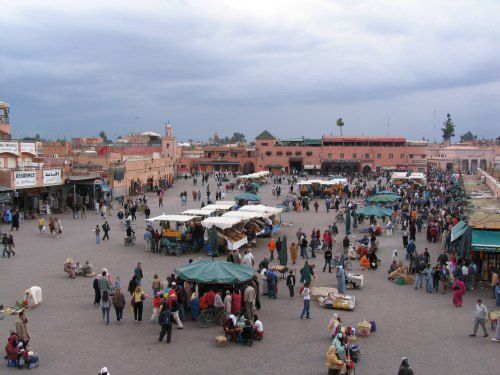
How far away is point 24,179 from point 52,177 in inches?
104

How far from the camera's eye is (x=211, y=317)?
13039mm

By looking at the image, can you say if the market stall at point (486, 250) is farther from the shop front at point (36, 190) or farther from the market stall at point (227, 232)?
the shop front at point (36, 190)

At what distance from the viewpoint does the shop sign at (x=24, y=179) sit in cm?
2895

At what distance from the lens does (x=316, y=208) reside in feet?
118

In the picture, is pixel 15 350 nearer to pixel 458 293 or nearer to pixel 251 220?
pixel 458 293

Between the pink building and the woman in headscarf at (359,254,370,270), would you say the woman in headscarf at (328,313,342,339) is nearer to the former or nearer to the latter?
the woman in headscarf at (359,254,370,270)

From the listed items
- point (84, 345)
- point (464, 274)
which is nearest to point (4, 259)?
point (84, 345)

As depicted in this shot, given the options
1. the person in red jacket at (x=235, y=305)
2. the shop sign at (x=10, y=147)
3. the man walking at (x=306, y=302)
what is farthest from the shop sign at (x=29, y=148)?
the man walking at (x=306, y=302)

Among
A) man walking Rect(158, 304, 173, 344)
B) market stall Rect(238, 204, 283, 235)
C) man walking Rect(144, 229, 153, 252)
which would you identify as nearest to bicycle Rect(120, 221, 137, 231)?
man walking Rect(144, 229, 153, 252)

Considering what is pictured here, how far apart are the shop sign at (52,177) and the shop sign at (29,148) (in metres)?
3.31

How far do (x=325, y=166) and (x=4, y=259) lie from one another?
205 feet

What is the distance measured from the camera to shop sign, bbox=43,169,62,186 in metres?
31.5

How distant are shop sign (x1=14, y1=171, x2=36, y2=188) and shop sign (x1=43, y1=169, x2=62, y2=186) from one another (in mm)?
1052

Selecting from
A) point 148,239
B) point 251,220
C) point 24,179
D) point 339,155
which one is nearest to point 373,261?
point 251,220
